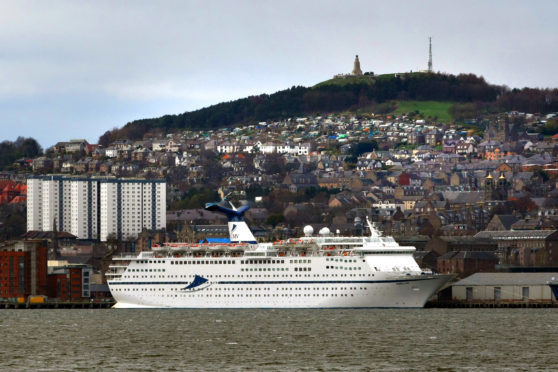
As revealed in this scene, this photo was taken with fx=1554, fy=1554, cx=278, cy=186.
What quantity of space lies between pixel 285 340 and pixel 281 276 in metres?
22.8

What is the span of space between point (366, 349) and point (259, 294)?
2798 centimetres

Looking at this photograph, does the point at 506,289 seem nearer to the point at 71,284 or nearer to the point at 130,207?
the point at 71,284

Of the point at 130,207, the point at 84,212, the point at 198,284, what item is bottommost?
the point at 198,284

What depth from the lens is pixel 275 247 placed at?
8788cm

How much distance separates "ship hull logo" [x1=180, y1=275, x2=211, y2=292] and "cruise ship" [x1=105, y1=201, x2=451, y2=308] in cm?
6

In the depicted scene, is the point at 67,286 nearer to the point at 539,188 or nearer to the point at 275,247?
the point at 275,247

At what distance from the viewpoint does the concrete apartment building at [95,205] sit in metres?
161

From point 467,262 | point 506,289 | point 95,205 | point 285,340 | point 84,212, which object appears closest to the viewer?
point 285,340

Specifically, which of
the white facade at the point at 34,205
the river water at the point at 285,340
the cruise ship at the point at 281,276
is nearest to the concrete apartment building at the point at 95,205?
the white facade at the point at 34,205

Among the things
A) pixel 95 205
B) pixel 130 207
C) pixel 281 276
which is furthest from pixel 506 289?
pixel 95 205

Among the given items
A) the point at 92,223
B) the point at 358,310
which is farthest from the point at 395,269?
the point at 92,223

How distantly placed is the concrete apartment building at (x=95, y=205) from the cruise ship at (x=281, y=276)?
69.4 metres

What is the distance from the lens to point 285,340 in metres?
63.7

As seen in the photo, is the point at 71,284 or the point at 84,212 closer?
the point at 71,284
